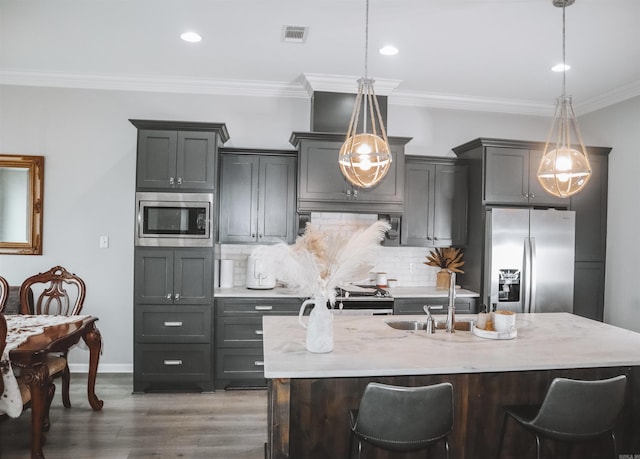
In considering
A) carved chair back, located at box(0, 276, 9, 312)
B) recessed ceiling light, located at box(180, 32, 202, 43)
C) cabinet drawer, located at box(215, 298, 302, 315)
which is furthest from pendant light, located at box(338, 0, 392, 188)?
carved chair back, located at box(0, 276, 9, 312)

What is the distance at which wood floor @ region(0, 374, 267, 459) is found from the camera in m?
2.88

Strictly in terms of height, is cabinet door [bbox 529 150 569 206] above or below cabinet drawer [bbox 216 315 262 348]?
above

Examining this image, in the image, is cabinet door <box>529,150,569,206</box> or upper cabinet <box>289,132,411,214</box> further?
cabinet door <box>529,150,569,206</box>

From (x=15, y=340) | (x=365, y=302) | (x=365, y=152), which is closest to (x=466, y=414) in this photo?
(x=365, y=152)

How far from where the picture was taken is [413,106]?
493 cm

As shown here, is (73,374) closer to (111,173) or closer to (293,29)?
(111,173)

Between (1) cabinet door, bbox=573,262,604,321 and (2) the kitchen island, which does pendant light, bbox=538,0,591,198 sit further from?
(1) cabinet door, bbox=573,262,604,321

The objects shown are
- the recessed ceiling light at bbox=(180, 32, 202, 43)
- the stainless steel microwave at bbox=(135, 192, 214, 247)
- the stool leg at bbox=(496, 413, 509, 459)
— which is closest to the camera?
the stool leg at bbox=(496, 413, 509, 459)

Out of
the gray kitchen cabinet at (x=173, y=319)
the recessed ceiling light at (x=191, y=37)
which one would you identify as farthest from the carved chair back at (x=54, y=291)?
the recessed ceiling light at (x=191, y=37)

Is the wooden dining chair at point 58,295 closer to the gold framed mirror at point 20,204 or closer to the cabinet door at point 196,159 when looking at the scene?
the gold framed mirror at point 20,204

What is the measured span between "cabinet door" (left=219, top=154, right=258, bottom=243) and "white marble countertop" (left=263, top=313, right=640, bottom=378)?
1.58 m

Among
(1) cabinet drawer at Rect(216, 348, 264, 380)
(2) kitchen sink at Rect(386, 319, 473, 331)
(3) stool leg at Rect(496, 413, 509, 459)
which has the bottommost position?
(1) cabinet drawer at Rect(216, 348, 264, 380)

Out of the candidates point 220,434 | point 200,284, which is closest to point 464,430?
point 220,434

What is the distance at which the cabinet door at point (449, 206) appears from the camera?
15.3ft
